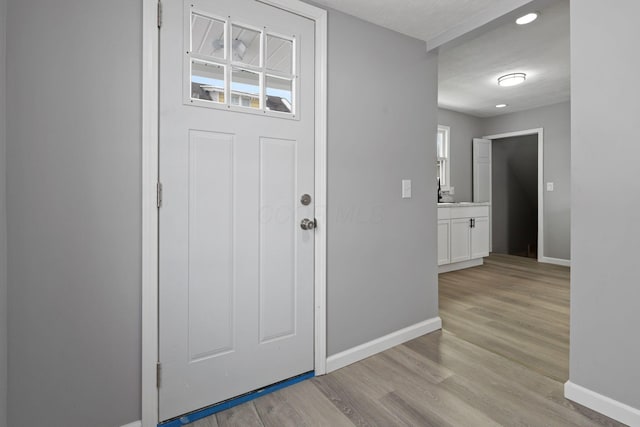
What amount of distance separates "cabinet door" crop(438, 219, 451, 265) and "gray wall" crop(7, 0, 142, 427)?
3.77 m

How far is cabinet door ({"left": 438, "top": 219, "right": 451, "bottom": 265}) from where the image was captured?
4.34 meters

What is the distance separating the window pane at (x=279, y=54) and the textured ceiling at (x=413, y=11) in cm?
35

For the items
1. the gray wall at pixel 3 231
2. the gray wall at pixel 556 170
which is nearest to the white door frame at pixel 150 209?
the gray wall at pixel 3 231

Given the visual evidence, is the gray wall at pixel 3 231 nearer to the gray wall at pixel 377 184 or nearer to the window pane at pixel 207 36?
the window pane at pixel 207 36

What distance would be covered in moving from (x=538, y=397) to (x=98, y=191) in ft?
7.82

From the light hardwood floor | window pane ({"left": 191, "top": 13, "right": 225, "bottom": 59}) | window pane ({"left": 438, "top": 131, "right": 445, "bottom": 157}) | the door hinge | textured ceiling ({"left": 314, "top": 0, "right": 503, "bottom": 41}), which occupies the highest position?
textured ceiling ({"left": 314, "top": 0, "right": 503, "bottom": 41})

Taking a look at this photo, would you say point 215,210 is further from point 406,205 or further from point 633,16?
point 633,16

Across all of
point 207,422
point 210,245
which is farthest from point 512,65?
point 207,422

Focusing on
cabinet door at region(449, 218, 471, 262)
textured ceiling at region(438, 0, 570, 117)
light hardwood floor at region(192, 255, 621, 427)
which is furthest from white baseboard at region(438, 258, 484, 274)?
textured ceiling at region(438, 0, 570, 117)

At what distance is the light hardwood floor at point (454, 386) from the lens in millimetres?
1572

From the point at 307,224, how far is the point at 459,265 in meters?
3.55

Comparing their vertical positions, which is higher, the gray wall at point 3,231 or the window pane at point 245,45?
the window pane at point 245,45

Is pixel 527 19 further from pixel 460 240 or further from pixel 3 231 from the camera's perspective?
pixel 3 231

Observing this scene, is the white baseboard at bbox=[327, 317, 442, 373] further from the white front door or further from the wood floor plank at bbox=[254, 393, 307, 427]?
the wood floor plank at bbox=[254, 393, 307, 427]
